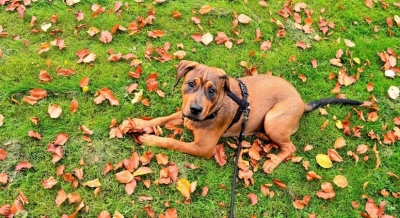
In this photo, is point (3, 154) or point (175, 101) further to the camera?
point (175, 101)

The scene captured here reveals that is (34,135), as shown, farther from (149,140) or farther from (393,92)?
(393,92)

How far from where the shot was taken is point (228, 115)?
5.50 m

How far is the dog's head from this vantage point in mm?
4906

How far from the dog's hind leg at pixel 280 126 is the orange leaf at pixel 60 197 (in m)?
2.71

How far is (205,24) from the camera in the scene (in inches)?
294

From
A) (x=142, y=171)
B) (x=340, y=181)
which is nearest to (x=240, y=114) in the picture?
(x=142, y=171)

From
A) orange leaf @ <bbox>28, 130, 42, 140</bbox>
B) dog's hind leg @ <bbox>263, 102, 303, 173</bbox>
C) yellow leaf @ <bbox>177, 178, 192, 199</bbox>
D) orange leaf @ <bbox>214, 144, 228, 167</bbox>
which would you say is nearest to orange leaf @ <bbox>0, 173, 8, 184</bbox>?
orange leaf @ <bbox>28, 130, 42, 140</bbox>

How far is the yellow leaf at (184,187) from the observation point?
17.3 feet

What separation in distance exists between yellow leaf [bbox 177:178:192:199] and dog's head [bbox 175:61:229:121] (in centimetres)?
88

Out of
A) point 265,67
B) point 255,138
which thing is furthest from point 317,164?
point 265,67

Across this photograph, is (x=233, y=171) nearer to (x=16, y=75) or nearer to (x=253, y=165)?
(x=253, y=165)

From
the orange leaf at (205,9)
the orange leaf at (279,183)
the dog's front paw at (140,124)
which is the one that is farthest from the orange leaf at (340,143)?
the orange leaf at (205,9)

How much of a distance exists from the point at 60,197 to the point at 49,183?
0.26m

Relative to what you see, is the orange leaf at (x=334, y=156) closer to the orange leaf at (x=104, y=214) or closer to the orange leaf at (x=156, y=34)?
the orange leaf at (x=104, y=214)
